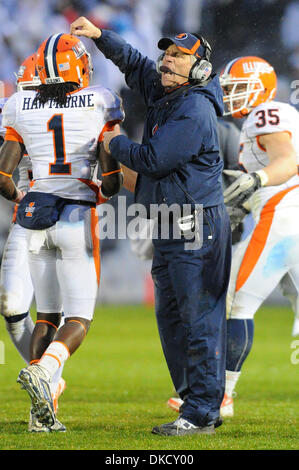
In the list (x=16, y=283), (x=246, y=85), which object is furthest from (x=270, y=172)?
(x=16, y=283)

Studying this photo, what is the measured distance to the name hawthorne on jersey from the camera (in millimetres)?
3236

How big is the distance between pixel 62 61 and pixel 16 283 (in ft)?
3.82

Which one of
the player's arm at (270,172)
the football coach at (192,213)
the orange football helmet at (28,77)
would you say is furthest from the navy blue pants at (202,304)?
the orange football helmet at (28,77)

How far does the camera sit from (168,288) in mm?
3205

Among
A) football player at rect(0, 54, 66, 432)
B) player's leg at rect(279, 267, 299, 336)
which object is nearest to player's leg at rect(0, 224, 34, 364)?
football player at rect(0, 54, 66, 432)

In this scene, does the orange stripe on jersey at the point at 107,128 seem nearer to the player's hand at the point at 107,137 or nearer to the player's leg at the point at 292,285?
the player's hand at the point at 107,137

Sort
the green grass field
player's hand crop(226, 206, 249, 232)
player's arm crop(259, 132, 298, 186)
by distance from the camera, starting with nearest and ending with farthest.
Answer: the green grass field → player's arm crop(259, 132, 298, 186) → player's hand crop(226, 206, 249, 232)

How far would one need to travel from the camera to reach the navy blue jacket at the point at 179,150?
2.98 meters

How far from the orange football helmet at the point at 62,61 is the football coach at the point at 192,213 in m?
0.34

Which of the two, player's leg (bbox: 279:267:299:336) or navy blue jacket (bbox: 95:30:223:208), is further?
player's leg (bbox: 279:267:299:336)

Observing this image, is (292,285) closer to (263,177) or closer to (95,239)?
(263,177)

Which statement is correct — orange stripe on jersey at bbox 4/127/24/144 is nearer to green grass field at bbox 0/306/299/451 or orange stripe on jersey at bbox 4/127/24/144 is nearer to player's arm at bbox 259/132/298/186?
player's arm at bbox 259/132/298/186

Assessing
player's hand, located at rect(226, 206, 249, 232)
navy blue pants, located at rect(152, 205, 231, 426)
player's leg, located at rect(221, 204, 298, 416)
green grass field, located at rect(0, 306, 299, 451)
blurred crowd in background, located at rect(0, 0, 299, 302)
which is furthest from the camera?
blurred crowd in background, located at rect(0, 0, 299, 302)

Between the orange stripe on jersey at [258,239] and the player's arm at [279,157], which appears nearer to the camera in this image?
the player's arm at [279,157]
